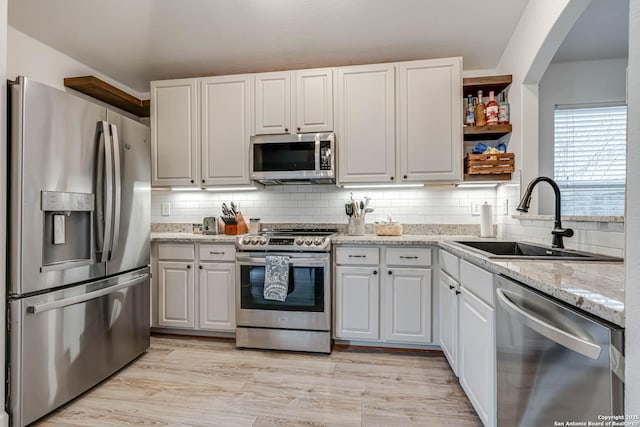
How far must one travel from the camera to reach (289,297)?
244 centimetres

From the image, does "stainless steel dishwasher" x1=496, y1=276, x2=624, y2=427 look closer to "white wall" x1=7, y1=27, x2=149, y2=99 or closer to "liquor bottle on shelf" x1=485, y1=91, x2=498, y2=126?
"liquor bottle on shelf" x1=485, y1=91, x2=498, y2=126

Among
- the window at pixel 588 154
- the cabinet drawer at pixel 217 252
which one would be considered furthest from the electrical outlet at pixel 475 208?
the cabinet drawer at pixel 217 252

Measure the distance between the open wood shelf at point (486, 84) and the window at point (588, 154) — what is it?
0.69 m

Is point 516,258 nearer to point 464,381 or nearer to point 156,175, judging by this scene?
point 464,381

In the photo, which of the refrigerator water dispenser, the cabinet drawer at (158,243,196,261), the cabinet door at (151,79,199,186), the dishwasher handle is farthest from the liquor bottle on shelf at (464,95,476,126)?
the refrigerator water dispenser

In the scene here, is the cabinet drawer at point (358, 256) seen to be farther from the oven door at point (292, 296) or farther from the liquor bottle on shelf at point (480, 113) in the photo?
the liquor bottle on shelf at point (480, 113)

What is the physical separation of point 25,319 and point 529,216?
9.58 feet

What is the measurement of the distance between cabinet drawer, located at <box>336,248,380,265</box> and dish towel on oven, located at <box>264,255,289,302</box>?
1.40ft

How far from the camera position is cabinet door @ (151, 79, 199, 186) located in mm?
2877

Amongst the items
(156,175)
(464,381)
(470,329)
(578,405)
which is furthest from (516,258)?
(156,175)

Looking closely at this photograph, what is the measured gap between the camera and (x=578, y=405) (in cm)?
81

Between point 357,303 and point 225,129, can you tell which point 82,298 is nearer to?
point 225,129

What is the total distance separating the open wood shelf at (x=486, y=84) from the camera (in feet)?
8.09

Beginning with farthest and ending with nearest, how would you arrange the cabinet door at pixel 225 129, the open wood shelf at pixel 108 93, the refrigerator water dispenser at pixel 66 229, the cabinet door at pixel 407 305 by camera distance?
the cabinet door at pixel 225 129
the open wood shelf at pixel 108 93
the cabinet door at pixel 407 305
the refrigerator water dispenser at pixel 66 229
